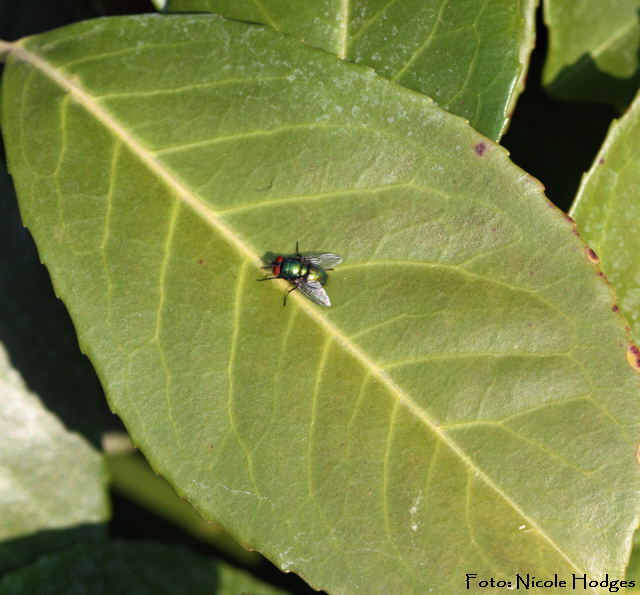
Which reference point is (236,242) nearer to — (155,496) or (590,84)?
(590,84)

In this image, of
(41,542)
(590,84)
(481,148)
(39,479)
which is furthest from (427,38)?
(41,542)

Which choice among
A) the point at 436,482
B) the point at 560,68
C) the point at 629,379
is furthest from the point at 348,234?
the point at 560,68

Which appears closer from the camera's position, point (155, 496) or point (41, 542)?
point (41, 542)

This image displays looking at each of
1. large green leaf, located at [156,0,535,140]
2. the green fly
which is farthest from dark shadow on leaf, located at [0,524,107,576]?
large green leaf, located at [156,0,535,140]

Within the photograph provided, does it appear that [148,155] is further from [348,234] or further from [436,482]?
[436,482]

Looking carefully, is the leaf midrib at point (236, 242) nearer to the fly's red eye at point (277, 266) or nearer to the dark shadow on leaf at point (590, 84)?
the fly's red eye at point (277, 266)

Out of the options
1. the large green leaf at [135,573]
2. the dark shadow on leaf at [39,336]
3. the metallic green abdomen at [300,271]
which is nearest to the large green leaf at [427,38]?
the metallic green abdomen at [300,271]

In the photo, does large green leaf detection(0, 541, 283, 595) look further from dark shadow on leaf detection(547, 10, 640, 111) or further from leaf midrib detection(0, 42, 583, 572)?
dark shadow on leaf detection(547, 10, 640, 111)
